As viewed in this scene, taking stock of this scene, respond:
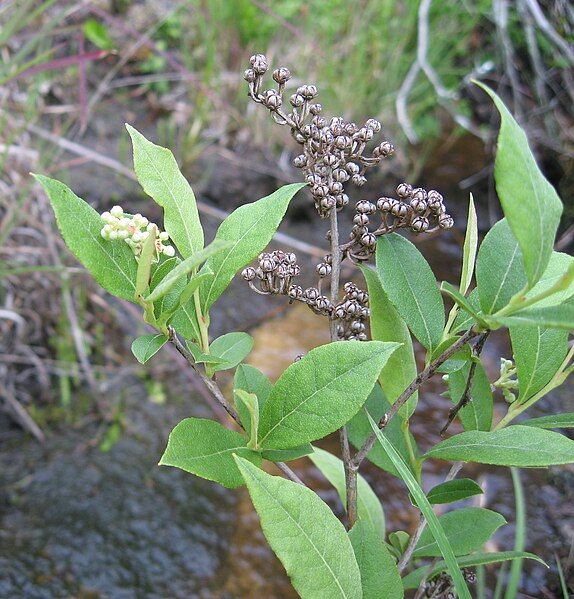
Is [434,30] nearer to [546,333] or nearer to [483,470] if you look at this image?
[483,470]

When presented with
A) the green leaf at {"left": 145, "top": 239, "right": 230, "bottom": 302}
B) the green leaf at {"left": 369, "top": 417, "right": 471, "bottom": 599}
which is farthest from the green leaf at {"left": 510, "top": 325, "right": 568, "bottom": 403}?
the green leaf at {"left": 145, "top": 239, "right": 230, "bottom": 302}

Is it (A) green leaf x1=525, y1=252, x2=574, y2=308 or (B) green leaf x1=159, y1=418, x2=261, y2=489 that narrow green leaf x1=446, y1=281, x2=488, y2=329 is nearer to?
(A) green leaf x1=525, y1=252, x2=574, y2=308

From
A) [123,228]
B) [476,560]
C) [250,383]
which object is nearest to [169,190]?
[123,228]

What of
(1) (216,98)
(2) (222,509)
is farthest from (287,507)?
(1) (216,98)

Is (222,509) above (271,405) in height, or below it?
above

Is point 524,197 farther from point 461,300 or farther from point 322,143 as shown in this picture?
point 322,143

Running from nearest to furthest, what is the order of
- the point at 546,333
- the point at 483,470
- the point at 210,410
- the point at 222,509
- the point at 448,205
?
1. the point at 546,333
2. the point at 222,509
3. the point at 483,470
4. the point at 210,410
5. the point at 448,205

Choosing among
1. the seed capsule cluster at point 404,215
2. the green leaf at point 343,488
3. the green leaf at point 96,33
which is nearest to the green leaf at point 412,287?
the seed capsule cluster at point 404,215
